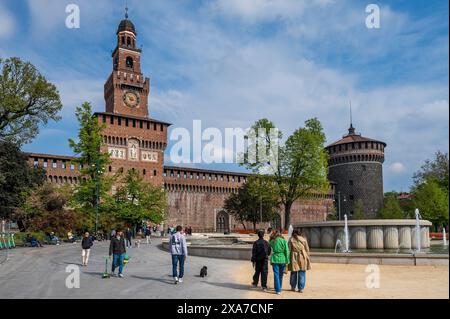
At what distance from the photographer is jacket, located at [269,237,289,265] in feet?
32.7

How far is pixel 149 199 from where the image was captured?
4356 cm

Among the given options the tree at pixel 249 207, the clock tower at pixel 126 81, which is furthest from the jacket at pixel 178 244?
the clock tower at pixel 126 81

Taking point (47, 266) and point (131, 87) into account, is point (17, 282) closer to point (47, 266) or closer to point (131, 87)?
point (47, 266)

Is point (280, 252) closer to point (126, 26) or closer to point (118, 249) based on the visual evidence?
point (118, 249)

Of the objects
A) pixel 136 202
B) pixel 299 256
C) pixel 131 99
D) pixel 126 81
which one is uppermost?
pixel 126 81

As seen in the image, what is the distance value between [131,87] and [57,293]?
58806 millimetres

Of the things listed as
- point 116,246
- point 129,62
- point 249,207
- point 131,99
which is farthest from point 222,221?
point 116,246

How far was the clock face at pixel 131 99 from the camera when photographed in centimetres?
6512

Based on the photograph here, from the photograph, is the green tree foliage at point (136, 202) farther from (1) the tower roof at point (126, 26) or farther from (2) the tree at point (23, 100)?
(1) the tower roof at point (126, 26)

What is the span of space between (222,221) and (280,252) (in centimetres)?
5818

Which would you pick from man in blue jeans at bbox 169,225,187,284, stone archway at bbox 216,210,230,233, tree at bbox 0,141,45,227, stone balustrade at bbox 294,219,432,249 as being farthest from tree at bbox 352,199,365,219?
man in blue jeans at bbox 169,225,187,284

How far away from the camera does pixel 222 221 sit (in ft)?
222
